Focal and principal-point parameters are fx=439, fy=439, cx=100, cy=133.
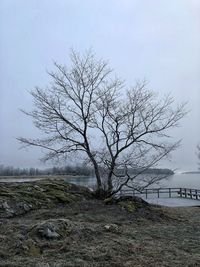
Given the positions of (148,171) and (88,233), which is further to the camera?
(148,171)

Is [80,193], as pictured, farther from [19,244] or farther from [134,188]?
[19,244]

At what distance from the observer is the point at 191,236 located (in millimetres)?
9445

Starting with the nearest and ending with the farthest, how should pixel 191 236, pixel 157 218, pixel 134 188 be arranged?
1. pixel 191 236
2. pixel 157 218
3. pixel 134 188

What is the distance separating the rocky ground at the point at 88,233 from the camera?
6.99 metres

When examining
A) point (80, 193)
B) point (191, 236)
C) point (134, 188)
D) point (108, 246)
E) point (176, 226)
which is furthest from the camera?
point (134, 188)

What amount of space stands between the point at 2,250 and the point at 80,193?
7823mm

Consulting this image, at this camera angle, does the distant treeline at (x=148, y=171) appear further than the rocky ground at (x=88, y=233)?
Yes

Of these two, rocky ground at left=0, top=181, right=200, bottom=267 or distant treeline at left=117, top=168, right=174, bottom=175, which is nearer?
rocky ground at left=0, top=181, right=200, bottom=267

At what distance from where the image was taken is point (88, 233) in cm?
845

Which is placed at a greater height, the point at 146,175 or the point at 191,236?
the point at 146,175

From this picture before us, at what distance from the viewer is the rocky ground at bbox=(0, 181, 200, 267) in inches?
275

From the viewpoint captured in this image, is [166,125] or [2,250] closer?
[2,250]

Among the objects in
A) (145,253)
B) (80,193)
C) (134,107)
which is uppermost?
(134,107)

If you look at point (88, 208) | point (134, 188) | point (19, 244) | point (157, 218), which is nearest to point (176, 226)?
point (157, 218)
